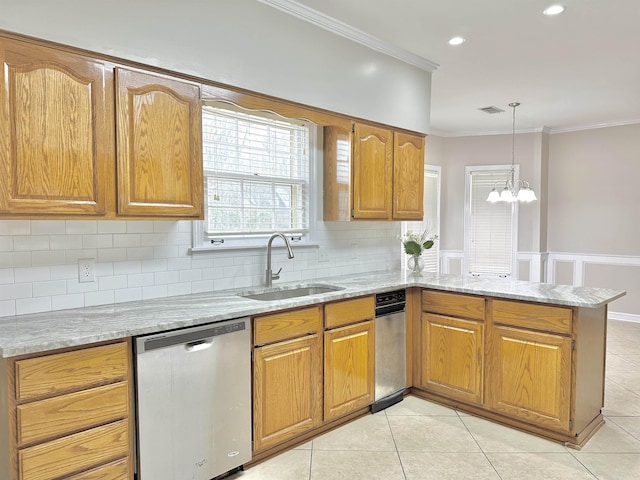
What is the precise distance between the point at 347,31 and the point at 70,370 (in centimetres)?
276

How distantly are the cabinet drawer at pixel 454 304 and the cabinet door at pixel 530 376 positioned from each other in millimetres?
171

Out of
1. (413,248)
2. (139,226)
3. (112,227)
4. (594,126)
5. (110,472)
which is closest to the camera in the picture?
(110,472)

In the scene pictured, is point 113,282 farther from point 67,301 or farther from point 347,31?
point 347,31

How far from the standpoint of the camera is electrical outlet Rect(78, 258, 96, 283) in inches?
92.0

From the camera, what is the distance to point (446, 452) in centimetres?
268

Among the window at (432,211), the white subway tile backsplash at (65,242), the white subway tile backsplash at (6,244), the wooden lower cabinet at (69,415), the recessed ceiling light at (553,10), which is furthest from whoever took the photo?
the window at (432,211)

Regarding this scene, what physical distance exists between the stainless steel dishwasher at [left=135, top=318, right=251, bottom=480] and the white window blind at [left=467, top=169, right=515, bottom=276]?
16.9 ft

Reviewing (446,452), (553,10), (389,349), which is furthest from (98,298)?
(553,10)

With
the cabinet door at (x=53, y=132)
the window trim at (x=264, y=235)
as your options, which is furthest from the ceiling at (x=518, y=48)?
the cabinet door at (x=53, y=132)

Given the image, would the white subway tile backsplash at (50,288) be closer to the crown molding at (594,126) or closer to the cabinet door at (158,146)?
the cabinet door at (158,146)

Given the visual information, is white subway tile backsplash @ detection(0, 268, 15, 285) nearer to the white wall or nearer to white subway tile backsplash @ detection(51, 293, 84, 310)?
white subway tile backsplash @ detection(51, 293, 84, 310)

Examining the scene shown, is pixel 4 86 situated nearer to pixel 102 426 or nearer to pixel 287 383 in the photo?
pixel 102 426

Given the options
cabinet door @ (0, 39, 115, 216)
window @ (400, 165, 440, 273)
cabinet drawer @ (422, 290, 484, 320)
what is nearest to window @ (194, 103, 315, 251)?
cabinet door @ (0, 39, 115, 216)

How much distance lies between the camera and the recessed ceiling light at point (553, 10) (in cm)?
280
